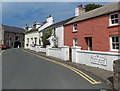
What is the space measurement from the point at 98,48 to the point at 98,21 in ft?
10.9

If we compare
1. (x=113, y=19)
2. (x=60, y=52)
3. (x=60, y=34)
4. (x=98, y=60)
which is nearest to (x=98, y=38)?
(x=113, y=19)

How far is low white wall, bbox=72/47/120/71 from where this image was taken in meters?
8.37

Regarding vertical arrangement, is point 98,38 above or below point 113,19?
below

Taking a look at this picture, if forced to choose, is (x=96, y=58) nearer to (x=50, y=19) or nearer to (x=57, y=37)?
(x=57, y=37)

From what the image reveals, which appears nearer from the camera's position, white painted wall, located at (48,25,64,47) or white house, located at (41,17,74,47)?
white painted wall, located at (48,25,64,47)

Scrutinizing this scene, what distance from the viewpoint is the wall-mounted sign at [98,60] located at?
8869 mm

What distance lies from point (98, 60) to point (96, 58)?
243 millimetres

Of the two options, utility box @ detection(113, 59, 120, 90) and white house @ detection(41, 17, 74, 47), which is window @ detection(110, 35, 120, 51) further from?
white house @ detection(41, 17, 74, 47)

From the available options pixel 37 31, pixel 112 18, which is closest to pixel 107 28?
pixel 112 18

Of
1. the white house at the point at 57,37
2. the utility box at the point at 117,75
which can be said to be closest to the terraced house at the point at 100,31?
the white house at the point at 57,37

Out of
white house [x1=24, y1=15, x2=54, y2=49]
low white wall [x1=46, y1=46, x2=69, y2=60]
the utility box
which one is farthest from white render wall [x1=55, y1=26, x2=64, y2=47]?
the utility box

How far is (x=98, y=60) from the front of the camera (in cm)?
941

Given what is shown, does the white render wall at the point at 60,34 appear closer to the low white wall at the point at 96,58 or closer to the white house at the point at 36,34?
the white house at the point at 36,34

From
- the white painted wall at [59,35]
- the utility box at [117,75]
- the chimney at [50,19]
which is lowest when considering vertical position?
the utility box at [117,75]
